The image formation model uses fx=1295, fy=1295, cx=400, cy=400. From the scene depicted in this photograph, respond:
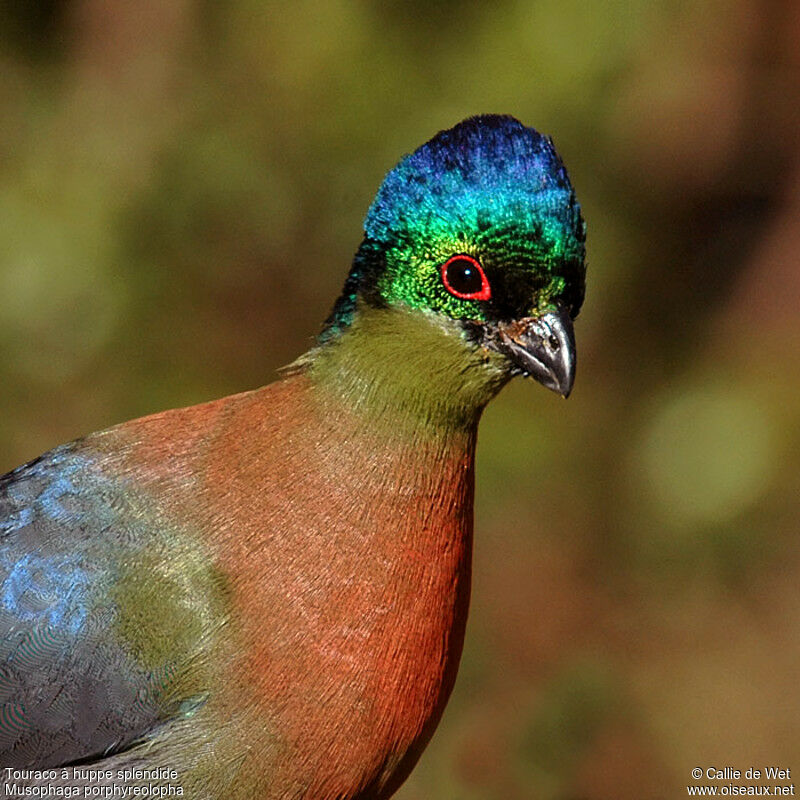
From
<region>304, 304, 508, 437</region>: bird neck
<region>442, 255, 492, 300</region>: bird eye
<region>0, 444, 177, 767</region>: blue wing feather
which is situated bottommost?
<region>0, 444, 177, 767</region>: blue wing feather

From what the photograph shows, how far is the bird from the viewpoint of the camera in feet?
8.46

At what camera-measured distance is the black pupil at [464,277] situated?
8.54 feet

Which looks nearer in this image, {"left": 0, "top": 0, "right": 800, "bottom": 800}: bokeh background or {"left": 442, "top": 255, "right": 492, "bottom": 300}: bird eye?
{"left": 442, "top": 255, "right": 492, "bottom": 300}: bird eye

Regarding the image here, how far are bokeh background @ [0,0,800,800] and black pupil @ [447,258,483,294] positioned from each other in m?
3.05

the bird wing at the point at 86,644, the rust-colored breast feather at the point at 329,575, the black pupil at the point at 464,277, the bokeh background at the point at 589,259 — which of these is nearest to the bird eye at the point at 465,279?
the black pupil at the point at 464,277

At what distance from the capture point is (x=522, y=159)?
261cm

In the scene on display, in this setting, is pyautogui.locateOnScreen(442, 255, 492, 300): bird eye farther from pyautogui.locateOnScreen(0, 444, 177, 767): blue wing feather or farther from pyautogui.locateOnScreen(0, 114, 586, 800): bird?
pyautogui.locateOnScreen(0, 444, 177, 767): blue wing feather

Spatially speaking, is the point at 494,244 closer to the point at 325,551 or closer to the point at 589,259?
the point at 325,551

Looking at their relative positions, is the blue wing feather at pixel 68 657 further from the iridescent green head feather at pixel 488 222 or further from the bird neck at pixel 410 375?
the iridescent green head feather at pixel 488 222

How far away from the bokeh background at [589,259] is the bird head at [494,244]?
297 centimetres

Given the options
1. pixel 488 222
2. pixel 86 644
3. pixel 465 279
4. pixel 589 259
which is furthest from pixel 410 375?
pixel 589 259

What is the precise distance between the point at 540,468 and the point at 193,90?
236 centimetres

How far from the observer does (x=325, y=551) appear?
2.62 metres

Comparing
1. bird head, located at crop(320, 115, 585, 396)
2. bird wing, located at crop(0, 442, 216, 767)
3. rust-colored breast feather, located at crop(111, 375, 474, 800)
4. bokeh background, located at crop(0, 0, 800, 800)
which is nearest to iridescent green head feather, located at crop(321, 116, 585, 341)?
bird head, located at crop(320, 115, 585, 396)
